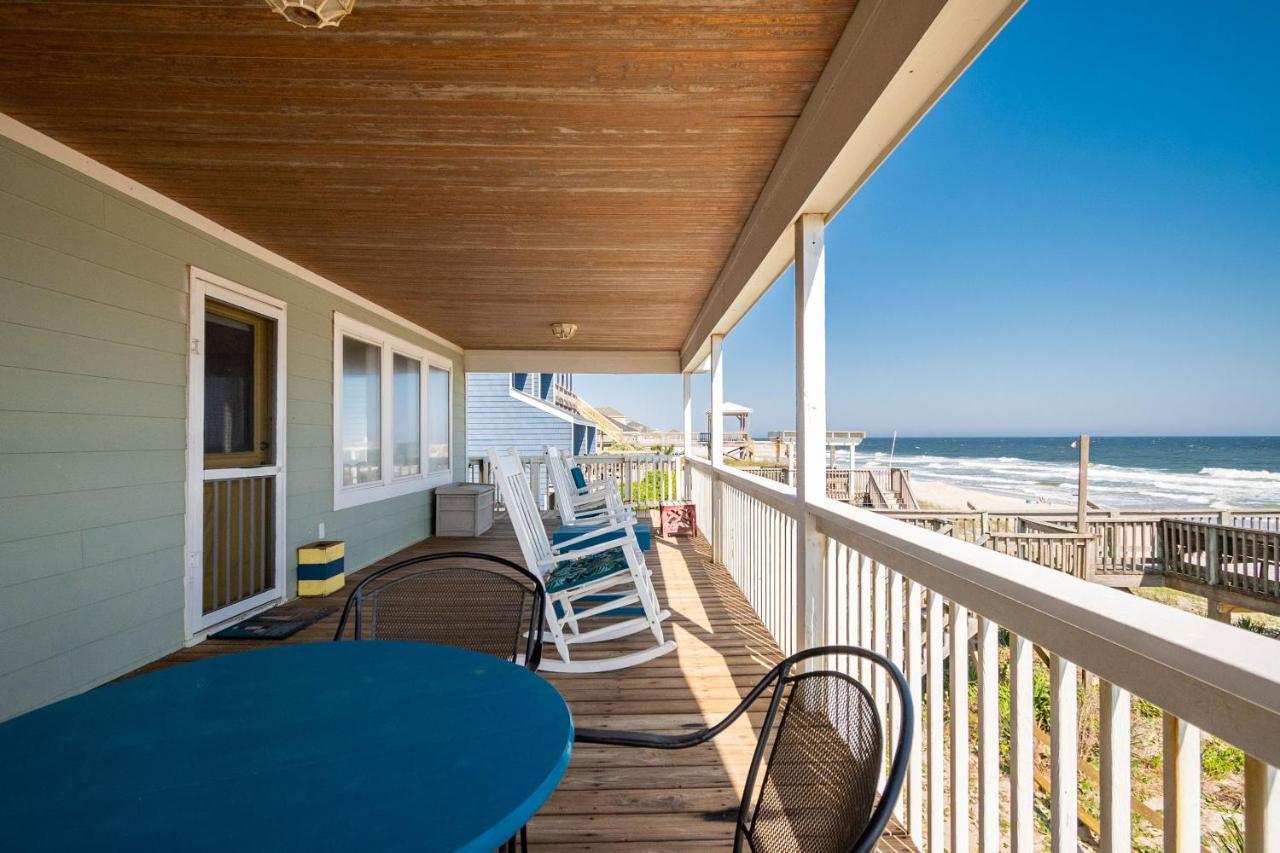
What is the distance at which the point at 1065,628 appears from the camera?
1.09m

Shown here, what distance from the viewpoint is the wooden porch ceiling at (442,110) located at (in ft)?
5.91

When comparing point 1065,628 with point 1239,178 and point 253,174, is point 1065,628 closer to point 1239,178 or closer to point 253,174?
point 253,174

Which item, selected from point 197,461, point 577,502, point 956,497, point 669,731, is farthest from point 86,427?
point 956,497

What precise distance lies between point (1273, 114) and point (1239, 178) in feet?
6.93

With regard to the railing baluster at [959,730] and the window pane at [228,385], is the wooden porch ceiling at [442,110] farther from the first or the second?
the railing baluster at [959,730]

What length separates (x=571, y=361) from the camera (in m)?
8.55

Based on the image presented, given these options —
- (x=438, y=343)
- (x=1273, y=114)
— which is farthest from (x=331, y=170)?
(x=1273, y=114)

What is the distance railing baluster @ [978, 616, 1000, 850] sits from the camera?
139cm

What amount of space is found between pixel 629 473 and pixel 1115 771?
8.26 metres

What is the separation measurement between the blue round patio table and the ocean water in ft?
23.8

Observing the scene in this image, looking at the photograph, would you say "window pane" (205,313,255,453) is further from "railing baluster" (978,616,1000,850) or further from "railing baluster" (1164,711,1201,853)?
"railing baluster" (1164,711,1201,853)

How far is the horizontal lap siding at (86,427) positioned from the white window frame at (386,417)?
1.51 m

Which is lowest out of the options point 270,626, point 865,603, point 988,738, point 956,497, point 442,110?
point 956,497

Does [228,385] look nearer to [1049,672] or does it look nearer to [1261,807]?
[1049,672]
